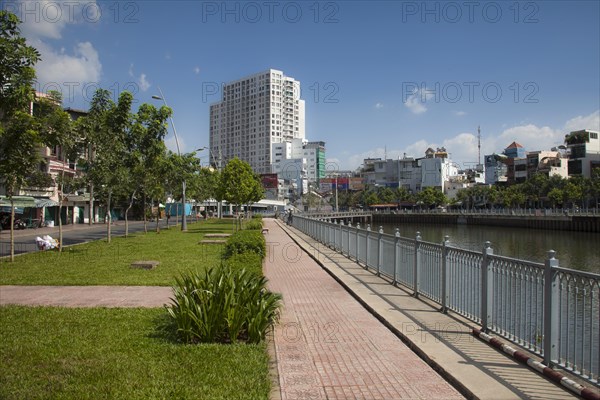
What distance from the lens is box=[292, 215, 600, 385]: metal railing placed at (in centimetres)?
517

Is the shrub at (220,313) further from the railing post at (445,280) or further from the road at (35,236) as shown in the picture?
the road at (35,236)

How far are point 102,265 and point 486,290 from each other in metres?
12.4

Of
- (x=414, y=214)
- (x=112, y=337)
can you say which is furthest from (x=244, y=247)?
(x=414, y=214)

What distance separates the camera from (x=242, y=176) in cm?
3956

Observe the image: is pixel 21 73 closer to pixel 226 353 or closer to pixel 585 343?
pixel 226 353

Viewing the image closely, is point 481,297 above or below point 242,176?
below

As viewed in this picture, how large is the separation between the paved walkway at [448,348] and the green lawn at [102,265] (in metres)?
3.99

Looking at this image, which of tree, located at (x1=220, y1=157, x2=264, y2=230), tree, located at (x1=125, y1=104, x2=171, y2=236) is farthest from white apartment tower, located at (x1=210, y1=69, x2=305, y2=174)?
tree, located at (x1=125, y1=104, x2=171, y2=236)

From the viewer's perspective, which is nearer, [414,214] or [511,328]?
[511,328]

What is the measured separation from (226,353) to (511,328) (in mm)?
3728

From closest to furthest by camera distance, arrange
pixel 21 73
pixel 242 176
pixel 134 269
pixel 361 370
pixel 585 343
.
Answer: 1. pixel 585 343
2. pixel 361 370
3. pixel 21 73
4. pixel 134 269
5. pixel 242 176

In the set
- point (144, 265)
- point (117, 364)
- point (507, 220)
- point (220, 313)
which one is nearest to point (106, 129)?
point (144, 265)

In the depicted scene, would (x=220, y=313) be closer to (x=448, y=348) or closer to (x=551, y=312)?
(x=448, y=348)

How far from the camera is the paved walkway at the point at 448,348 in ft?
16.6
